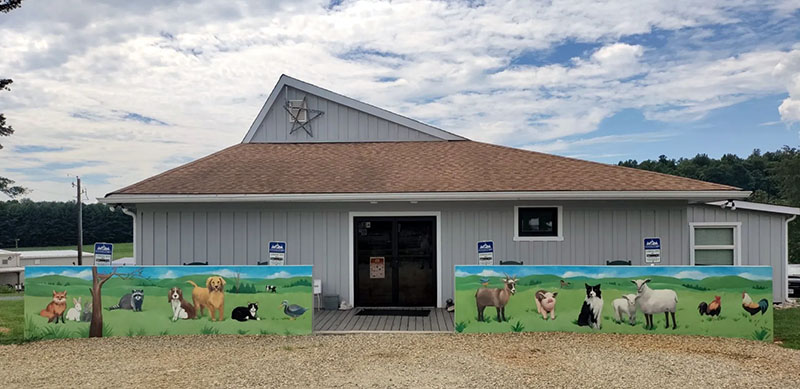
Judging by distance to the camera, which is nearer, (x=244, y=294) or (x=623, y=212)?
(x=244, y=294)

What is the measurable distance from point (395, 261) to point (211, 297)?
362 cm

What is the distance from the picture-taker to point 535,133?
20156mm

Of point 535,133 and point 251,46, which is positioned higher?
point 251,46

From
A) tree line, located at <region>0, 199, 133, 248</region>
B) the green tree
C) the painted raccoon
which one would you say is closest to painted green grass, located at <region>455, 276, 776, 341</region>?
the painted raccoon

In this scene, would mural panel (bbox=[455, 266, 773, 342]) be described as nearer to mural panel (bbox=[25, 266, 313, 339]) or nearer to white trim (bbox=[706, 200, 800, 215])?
mural panel (bbox=[25, 266, 313, 339])

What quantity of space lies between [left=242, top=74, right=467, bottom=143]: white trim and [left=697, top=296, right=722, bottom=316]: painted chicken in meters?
6.97

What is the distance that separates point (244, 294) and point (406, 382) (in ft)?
10.9

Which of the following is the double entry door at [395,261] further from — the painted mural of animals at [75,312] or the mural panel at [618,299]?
the painted mural of animals at [75,312]

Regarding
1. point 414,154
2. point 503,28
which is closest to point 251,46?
point 414,154

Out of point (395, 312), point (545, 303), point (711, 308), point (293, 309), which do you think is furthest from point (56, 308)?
point (711, 308)

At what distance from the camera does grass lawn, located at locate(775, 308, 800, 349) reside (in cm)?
753

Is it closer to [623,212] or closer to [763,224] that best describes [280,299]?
[623,212]

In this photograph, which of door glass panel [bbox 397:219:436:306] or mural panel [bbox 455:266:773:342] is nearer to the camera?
mural panel [bbox 455:266:773:342]

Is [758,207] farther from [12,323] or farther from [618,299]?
[12,323]
